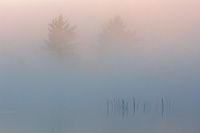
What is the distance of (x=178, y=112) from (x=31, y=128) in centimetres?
125

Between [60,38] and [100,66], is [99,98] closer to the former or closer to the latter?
[100,66]

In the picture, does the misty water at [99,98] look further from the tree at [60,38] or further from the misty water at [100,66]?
the tree at [60,38]

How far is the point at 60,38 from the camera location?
2689 millimetres

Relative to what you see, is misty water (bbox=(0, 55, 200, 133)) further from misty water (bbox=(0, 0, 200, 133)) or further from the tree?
the tree

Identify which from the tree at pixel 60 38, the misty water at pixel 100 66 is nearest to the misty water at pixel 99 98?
the misty water at pixel 100 66

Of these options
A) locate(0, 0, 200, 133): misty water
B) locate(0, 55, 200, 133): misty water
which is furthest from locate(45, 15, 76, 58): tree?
Result: locate(0, 55, 200, 133): misty water

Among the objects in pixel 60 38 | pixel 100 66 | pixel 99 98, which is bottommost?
pixel 99 98

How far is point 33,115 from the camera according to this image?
8.79 ft

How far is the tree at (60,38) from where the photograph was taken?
2.66m

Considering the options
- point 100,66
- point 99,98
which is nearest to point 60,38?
point 100,66

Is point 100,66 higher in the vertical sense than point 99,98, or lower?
higher

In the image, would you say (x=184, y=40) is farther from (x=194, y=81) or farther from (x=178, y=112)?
(x=178, y=112)

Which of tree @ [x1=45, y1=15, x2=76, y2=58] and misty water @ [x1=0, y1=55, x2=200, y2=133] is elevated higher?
tree @ [x1=45, y1=15, x2=76, y2=58]

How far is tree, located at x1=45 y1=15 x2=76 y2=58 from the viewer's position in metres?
2.66
